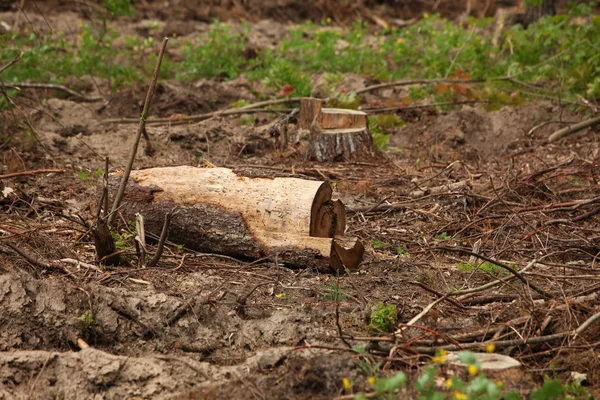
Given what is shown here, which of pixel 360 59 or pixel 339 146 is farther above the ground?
pixel 339 146

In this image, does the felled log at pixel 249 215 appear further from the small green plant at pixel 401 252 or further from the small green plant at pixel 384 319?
the small green plant at pixel 384 319

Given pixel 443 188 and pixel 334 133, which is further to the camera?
pixel 334 133

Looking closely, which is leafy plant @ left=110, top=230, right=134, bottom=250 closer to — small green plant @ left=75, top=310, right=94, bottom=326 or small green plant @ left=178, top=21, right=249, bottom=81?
small green plant @ left=75, top=310, right=94, bottom=326

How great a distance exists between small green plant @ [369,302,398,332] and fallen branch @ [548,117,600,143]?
4.34 m

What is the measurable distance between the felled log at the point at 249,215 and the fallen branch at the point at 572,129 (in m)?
3.44

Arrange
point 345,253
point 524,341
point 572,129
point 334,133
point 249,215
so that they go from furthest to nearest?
point 572,129 → point 334,133 → point 249,215 → point 345,253 → point 524,341

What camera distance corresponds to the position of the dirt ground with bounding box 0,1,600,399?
11.7 feet

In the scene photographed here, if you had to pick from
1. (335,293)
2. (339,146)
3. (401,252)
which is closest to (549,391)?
(335,293)

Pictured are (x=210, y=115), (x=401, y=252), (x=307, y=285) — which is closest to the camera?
(x=307, y=285)

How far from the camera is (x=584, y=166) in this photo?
6.74m

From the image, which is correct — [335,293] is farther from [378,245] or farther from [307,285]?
[378,245]

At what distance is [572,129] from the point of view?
7711mm

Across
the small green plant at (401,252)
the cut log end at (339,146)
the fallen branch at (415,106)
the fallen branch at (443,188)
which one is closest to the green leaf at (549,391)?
the small green plant at (401,252)

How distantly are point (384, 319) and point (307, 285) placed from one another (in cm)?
71
